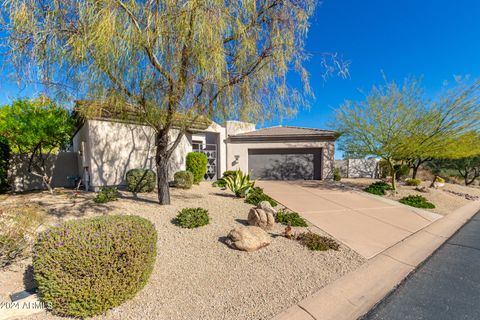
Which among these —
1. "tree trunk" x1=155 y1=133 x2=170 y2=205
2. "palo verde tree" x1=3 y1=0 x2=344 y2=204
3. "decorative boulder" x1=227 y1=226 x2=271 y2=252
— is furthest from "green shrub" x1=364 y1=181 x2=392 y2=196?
"tree trunk" x1=155 y1=133 x2=170 y2=205

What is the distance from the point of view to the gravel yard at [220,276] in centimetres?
235

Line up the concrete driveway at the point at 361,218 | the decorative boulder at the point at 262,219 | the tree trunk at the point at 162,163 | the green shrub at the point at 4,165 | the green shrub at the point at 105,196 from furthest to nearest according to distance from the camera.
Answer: the green shrub at the point at 4,165, the green shrub at the point at 105,196, the tree trunk at the point at 162,163, the decorative boulder at the point at 262,219, the concrete driveway at the point at 361,218

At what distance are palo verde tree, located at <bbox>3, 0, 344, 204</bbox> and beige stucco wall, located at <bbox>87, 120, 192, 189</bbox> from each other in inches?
128

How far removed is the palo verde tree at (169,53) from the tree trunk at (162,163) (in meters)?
0.03

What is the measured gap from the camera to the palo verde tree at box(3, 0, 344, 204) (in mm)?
3418

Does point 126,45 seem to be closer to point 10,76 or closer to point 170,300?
point 10,76

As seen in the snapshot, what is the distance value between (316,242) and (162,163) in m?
4.45

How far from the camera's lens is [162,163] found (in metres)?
5.50

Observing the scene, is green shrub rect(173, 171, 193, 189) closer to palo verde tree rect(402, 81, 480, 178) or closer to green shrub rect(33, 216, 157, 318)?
green shrub rect(33, 216, 157, 318)

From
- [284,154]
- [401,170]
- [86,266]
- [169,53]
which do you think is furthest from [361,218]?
[401,170]

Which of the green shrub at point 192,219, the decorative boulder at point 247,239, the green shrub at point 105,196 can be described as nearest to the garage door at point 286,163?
the green shrub at point 105,196

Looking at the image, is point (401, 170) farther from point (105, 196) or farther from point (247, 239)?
point (105, 196)

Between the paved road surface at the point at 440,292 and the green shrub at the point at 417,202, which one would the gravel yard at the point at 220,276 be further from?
the green shrub at the point at 417,202

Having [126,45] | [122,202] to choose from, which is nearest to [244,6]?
[126,45]
